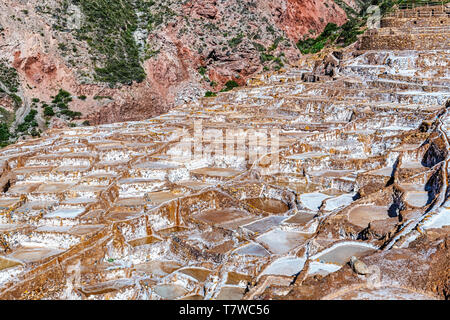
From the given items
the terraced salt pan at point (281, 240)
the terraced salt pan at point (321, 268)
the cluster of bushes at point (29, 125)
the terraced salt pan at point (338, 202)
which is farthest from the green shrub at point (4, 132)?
the terraced salt pan at point (321, 268)

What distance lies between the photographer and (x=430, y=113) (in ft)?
89.4

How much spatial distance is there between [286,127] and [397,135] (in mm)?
7875

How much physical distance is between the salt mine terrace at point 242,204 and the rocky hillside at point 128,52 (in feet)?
45.1

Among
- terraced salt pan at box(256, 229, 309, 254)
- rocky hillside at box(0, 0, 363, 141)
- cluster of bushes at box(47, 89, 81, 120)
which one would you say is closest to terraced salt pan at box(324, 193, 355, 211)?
terraced salt pan at box(256, 229, 309, 254)

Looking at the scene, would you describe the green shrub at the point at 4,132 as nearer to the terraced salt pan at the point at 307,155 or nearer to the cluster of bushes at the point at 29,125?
the cluster of bushes at the point at 29,125

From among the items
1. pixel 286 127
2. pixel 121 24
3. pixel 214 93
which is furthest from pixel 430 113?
pixel 121 24

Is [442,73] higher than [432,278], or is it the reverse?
[442,73]

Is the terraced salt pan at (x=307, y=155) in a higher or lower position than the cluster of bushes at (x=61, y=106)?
lower

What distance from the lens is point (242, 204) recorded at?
65.8 feet

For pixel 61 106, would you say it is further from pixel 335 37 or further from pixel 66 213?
pixel 335 37

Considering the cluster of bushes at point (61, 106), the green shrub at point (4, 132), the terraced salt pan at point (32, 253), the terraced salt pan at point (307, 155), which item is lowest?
the terraced salt pan at point (32, 253)

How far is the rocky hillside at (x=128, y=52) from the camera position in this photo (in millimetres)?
45938
